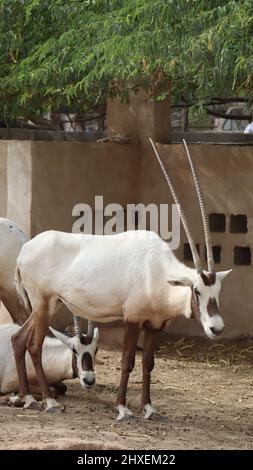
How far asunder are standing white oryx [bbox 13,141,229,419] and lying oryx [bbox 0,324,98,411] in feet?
0.84

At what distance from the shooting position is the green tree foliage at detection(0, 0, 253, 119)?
7.75 meters

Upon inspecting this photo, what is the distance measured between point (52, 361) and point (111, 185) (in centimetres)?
269

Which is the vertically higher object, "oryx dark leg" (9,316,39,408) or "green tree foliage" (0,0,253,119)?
"green tree foliage" (0,0,253,119)

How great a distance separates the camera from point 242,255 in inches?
413

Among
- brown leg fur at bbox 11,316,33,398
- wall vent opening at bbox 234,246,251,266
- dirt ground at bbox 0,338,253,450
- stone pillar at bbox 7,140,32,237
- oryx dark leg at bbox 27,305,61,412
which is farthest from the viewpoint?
wall vent opening at bbox 234,246,251,266

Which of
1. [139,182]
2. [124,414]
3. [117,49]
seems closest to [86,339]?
[124,414]

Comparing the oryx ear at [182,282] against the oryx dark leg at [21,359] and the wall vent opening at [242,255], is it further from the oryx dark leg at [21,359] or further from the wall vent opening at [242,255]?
the wall vent opening at [242,255]

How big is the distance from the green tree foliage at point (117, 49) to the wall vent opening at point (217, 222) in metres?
1.18

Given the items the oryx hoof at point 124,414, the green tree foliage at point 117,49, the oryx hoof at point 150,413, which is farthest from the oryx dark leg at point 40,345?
the green tree foliage at point 117,49

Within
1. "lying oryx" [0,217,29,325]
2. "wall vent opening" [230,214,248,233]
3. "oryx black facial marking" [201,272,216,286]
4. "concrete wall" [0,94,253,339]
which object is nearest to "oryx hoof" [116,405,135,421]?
"oryx black facial marking" [201,272,216,286]

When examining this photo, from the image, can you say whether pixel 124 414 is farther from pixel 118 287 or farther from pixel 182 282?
pixel 182 282

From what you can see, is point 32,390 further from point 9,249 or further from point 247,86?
point 247,86

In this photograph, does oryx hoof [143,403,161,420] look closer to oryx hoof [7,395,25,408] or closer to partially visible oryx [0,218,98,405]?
partially visible oryx [0,218,98,405]

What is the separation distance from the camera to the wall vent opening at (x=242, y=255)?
411 inches
